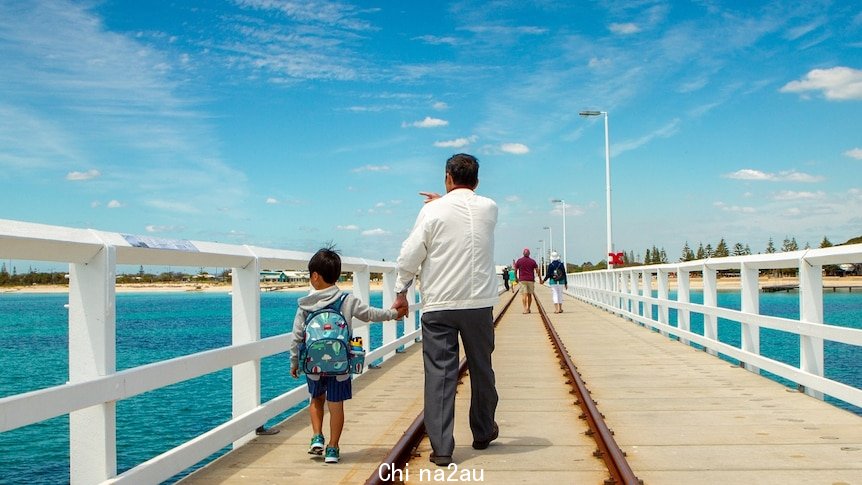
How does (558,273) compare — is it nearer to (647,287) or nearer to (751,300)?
(647,287)

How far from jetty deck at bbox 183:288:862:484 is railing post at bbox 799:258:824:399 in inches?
13.5

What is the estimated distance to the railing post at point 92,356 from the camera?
4.17 m

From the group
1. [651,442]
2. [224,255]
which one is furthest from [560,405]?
[224,255]

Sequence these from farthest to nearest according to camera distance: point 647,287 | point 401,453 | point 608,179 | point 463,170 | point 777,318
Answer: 1. point 608,179
2. point 647,287
3. point 777,318
4. point 463,170
5. point 401,453

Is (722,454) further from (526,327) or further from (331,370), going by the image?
(526,327)

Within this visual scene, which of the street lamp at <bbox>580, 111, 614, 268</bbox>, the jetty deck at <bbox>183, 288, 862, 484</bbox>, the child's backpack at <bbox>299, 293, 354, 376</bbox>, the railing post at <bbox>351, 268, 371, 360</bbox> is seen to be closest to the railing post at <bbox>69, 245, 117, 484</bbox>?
the jetty deck at <bbox>183, 288, 862, 484</bbox>

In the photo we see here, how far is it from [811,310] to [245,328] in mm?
5164

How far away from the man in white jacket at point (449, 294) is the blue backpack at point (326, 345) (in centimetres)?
45

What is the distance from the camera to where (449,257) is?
5.54 meters

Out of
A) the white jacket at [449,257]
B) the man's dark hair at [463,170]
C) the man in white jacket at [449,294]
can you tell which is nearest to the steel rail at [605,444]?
the man in white jacket at [449,294]

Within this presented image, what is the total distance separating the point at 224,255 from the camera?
19.5 ft

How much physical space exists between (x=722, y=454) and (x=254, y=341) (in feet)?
Result: 11.4

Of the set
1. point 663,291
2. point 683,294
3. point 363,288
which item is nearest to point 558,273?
point 663,291

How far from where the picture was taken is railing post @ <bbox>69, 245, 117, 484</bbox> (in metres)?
4.17
